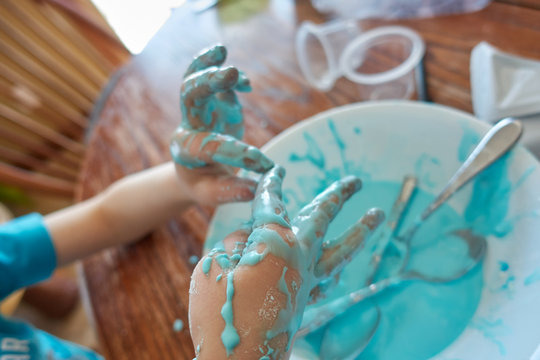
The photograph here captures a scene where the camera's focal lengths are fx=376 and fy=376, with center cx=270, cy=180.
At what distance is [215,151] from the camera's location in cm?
34

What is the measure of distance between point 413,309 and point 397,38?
0.42 meters

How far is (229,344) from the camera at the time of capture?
9.2 inches

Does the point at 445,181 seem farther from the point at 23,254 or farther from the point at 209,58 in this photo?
the point at 23,254

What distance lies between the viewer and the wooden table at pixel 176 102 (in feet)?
1.61

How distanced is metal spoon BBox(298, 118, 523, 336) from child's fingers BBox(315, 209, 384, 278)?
0.08 meters

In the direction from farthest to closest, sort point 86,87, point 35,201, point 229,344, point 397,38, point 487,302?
1. point 35,201
2. point 86,87
3. point 397,38
4. point 487,302
5. point 229,344

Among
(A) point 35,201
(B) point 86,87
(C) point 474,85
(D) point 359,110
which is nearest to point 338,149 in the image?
(D) point 359,110

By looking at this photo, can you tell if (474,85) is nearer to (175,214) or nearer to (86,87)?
(175,214)

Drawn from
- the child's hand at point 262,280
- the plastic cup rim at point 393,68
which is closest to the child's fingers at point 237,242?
the child's hand at point 262,280

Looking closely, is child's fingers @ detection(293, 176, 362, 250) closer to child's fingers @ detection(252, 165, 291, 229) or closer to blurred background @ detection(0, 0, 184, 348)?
child's fingers @ detection(252, 165, 291, 229)

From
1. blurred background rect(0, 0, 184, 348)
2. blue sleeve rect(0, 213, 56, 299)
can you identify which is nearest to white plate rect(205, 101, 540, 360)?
blue sleeve rect(0, 213, 56, 299)

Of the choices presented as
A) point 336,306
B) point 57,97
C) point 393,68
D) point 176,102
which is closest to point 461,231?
point 336,306

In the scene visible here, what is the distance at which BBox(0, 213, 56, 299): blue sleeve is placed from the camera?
0.59 meters

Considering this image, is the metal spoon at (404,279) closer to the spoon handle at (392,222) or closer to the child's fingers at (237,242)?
the spoon handle at (392,222)
